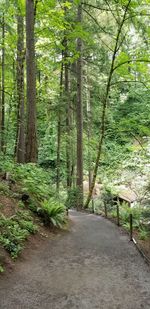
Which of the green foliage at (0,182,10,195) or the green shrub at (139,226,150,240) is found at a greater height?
the green foliage at (0,182,10,195)

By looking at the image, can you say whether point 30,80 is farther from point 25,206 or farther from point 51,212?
point 51,212

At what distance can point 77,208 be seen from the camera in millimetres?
16828

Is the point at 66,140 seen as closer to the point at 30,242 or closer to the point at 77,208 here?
the point at 77,208

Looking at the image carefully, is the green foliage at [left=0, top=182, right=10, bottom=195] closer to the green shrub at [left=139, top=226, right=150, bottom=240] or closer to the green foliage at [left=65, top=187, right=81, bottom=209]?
the green shrub at [left=139, top=226, right=150, bottom=240]

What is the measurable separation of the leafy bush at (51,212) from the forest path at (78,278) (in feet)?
1.90

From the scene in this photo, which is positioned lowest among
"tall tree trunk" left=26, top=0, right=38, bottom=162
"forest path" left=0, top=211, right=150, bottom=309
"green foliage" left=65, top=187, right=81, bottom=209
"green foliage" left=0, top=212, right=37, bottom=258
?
"green foliage" left=65, top=187, right=81, bottom=209

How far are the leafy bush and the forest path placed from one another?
1.90ft

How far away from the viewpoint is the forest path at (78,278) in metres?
4.71

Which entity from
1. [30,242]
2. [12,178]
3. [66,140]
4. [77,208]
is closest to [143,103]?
[66,140]

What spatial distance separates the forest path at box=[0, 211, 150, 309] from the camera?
4711mm

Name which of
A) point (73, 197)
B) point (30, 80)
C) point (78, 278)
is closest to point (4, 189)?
point (78, 278)

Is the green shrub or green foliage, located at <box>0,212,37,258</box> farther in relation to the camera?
the green shrub

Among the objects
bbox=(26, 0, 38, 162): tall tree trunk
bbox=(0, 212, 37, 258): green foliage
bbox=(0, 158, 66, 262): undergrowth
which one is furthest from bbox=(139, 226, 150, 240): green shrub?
bbox=(26, 0, 38, 162): tall tree trunk

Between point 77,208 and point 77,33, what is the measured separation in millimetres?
8547
